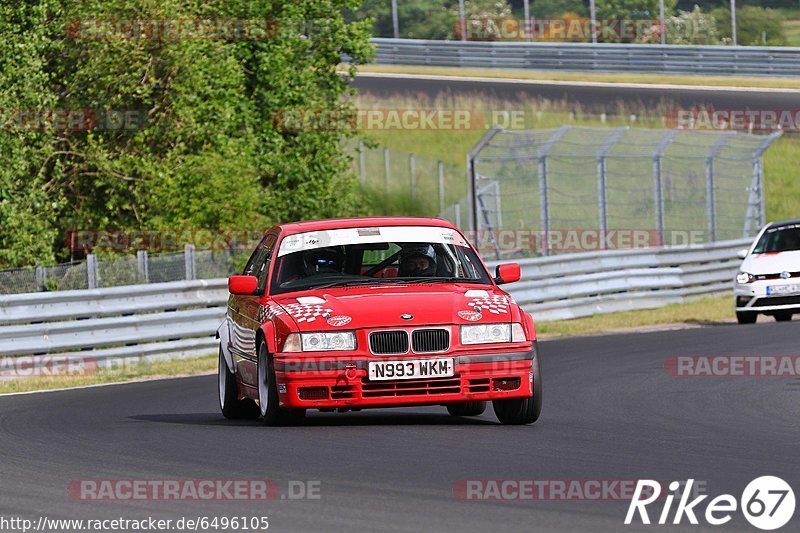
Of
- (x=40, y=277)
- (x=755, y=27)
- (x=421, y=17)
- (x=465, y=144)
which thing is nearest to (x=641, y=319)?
(x=40, y=277)

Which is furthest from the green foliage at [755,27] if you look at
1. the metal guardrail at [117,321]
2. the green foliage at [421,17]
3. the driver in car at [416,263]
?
the driver in car at [416,263]

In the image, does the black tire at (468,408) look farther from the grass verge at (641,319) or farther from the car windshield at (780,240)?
the car windshield at (780,240)

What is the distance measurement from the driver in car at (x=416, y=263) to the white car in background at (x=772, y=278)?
12146 mm

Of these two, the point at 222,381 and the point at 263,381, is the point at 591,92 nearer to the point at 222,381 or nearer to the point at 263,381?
the point at 222,381

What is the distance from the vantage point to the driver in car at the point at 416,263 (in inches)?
447

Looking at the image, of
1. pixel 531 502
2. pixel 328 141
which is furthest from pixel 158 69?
pixel 531 502

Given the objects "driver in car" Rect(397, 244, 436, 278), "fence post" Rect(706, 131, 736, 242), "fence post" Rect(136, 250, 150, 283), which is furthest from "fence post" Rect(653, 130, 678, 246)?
"driver in car" Rect(397, 244, 436, 278)

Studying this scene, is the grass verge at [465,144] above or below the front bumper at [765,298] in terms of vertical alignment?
below

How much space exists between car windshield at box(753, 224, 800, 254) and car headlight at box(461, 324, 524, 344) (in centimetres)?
1359

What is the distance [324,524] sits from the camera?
6.73m

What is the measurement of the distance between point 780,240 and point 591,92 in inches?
1124

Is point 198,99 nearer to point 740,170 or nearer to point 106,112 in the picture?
point 106,112

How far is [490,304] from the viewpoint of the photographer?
10555 millimetres

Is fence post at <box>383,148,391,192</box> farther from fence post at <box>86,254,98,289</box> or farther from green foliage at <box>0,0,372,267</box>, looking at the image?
fence post at <box>86,254,98,289</box>
